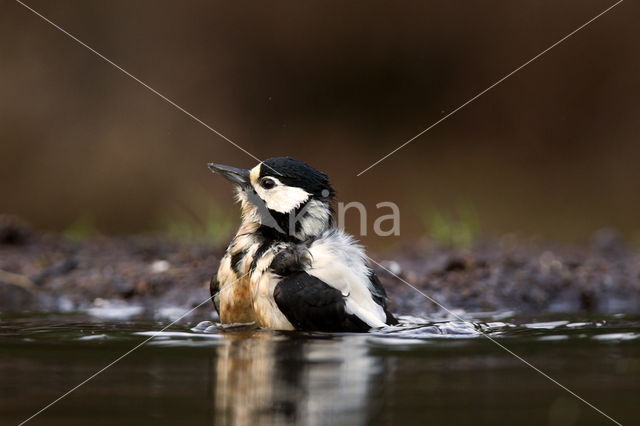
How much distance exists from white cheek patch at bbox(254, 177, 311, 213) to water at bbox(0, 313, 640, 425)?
95cm

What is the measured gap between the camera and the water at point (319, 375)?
350cm

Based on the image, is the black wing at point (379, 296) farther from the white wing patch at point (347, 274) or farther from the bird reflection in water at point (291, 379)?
the bird reflection in water at point (291, 379)

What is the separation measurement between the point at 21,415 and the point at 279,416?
0.99 meters

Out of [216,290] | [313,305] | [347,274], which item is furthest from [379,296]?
[216,290]

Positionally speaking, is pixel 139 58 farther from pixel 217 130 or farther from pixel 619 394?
pixel 619 394

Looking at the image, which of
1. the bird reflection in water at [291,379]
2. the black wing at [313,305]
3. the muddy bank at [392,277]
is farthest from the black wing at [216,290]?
the muddy bank at [392,277]

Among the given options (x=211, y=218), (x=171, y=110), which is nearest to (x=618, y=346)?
(x=211, y=218)

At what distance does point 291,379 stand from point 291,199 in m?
2.11

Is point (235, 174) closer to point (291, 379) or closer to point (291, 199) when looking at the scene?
point (291, 199)

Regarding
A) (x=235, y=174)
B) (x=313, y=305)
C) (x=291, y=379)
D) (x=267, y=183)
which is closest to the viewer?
(x=291, y=379)

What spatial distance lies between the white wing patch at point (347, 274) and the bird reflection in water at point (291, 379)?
0.34m

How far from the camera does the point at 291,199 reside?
6.07m

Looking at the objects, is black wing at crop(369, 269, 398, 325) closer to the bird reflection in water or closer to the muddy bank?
the bird reflection in water

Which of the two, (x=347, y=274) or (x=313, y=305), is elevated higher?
(x=347, y=274)
